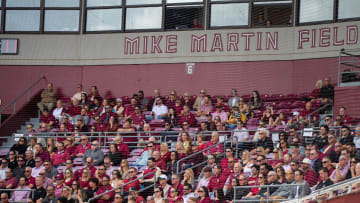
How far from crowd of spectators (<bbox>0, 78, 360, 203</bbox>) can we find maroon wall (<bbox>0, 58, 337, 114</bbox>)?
78 cm

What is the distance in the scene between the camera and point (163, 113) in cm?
1588

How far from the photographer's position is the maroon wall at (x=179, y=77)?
16.5m

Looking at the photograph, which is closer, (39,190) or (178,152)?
(178,152)

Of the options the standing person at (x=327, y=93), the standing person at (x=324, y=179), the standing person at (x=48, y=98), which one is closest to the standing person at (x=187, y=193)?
the standing person at (x=324, y=179)

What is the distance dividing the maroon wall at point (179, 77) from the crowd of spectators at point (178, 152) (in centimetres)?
78

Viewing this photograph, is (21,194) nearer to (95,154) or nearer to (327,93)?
(95,154)

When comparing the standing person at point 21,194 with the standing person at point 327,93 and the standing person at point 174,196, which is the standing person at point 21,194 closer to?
the standing person at point 174,196

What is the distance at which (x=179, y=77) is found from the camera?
58.3 ft

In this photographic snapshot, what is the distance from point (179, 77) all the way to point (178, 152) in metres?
4.71

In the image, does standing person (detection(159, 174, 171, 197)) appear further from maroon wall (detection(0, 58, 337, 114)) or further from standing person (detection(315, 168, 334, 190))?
maroon wall (detection(0, 58, 337, 114))

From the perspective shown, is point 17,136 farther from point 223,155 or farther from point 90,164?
point 223,155

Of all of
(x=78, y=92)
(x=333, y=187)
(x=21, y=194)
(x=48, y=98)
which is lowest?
(x=21, y=194)

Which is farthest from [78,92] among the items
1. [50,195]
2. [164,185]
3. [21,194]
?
[164,185]

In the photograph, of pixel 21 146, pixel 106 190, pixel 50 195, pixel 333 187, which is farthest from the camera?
pixel 21 146
